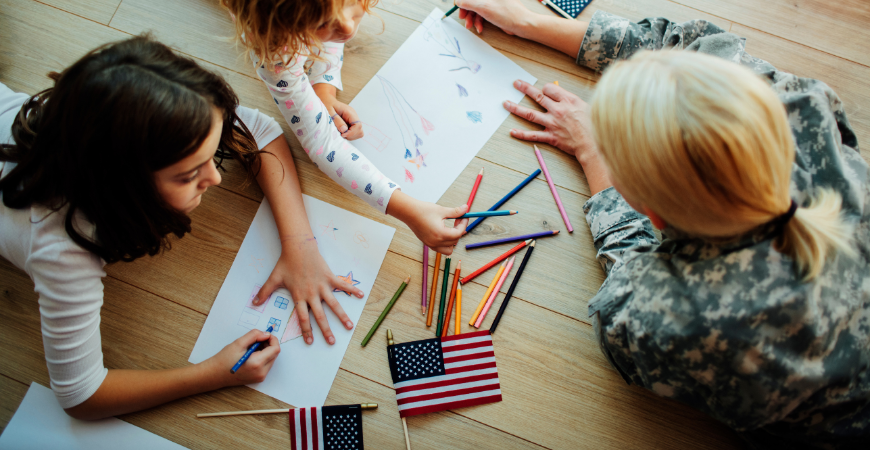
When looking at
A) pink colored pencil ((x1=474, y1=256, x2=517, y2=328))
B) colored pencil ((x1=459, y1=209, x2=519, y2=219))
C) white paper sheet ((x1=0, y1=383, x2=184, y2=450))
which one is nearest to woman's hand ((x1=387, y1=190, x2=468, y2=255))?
colored pencil ((x1=459, y1=209, x2=519, y2=219))

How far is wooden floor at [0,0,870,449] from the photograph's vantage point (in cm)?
87

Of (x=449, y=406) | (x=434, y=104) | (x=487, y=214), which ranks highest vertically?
(x=434, y=104)

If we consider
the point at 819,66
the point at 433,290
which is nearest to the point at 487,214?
the point at 433,290

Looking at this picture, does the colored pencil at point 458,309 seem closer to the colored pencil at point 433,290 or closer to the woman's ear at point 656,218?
the colored pencil at point 433,290

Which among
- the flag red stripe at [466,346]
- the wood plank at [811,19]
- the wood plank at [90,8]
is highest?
the wood plank at [811,19]

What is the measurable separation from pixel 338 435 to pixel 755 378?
2.21 feet

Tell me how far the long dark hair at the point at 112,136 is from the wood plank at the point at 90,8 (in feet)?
1.43

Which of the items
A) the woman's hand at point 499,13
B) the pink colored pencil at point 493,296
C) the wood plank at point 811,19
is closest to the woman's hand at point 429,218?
the pink colored pencil at point 493,296

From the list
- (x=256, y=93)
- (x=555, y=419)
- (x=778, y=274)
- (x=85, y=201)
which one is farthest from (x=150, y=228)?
(x=778, y=274)

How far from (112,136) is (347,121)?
17.5 inches

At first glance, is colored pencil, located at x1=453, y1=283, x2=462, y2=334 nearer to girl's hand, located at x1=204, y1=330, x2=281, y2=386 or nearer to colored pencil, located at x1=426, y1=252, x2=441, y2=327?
colored pencil, located at x1=426, y1=252, x2=441, y2=327

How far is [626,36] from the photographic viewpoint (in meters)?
0.99

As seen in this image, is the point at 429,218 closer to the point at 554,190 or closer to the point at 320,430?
the point at 554,190

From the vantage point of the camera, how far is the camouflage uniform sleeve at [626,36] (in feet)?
3.09
